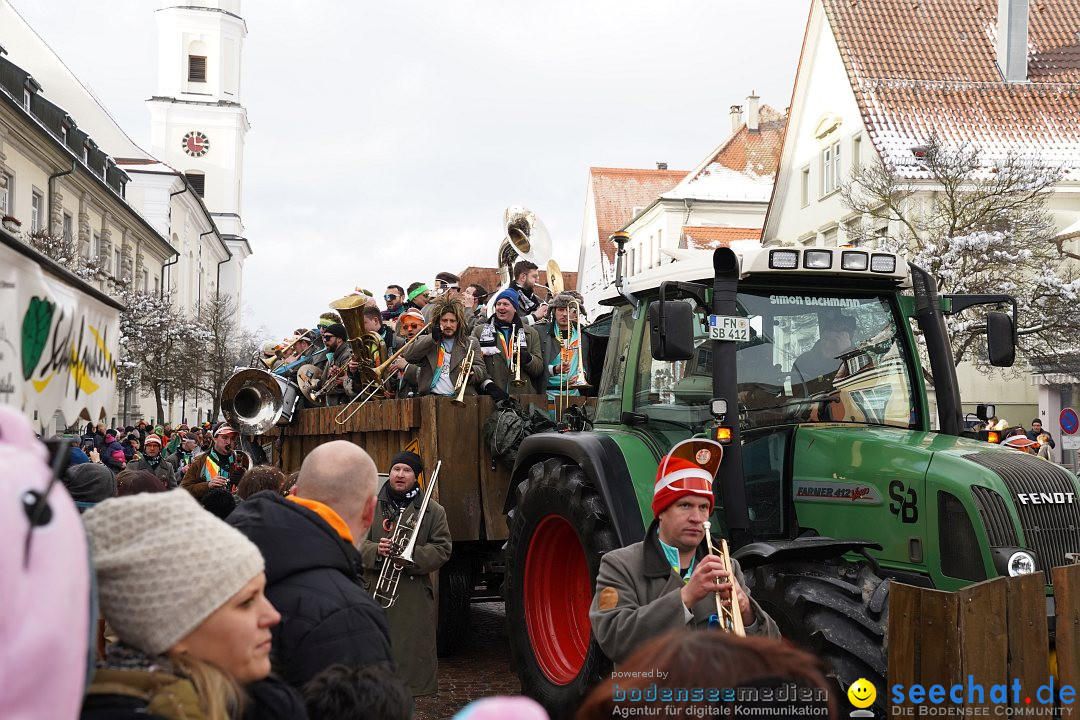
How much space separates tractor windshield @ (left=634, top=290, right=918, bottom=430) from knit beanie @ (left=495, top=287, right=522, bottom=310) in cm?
357

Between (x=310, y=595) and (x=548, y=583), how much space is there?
3.45 meters

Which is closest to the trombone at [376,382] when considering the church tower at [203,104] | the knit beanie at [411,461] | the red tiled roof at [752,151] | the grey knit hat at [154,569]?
the knit beanie at [411,461]

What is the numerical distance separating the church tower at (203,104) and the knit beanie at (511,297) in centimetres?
7826

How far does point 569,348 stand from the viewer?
9141 mm

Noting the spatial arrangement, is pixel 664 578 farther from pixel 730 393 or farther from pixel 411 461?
pixel 411 461

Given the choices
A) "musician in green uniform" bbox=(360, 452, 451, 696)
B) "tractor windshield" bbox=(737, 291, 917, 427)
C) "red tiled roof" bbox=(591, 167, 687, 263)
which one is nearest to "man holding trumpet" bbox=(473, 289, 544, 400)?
"musician in green uniform" bbox=(360, 452, 451, 696)

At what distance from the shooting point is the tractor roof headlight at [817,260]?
18.5 feet

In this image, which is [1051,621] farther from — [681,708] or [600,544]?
[681,708]

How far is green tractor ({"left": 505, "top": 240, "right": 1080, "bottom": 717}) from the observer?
473 cm

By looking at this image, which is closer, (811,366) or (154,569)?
(154,569)

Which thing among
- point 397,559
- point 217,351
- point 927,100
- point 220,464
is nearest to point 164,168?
point 217,351

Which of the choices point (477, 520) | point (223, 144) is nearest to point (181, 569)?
point (477, 520)

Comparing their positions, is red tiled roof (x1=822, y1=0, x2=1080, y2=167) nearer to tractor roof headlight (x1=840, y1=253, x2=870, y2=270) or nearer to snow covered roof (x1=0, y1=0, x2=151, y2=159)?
tractor roof headlight (x1=840, y1=253, x2=870, y2=270)

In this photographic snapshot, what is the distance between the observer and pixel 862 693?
4297 mm
